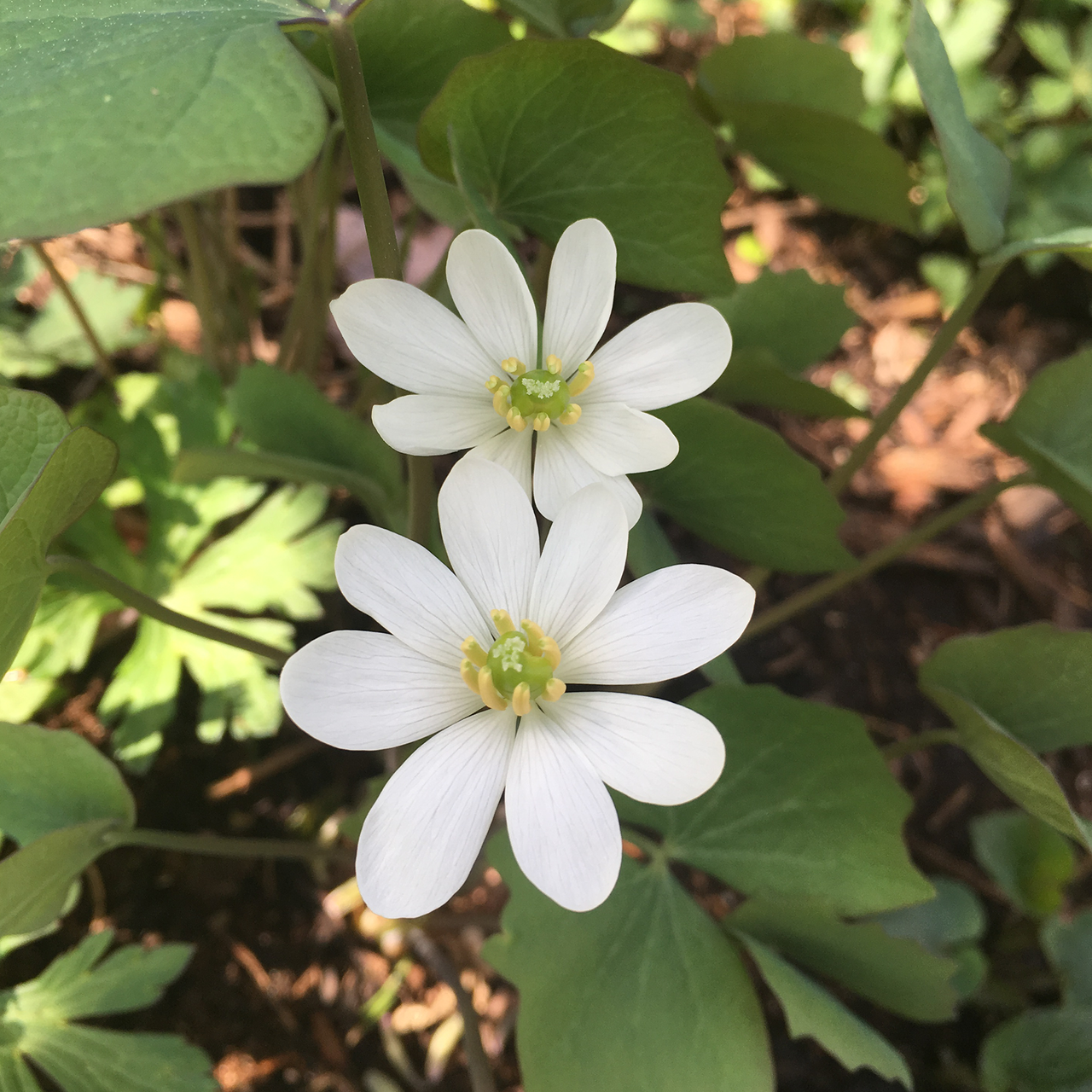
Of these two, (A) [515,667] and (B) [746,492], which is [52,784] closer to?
(A) [515,667]

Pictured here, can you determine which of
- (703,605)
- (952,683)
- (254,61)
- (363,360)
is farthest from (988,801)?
(254,61)

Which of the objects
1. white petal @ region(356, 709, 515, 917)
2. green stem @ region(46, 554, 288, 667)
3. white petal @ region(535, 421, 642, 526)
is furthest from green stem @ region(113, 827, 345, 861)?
white petal @ region(535, 421, 642, 526)

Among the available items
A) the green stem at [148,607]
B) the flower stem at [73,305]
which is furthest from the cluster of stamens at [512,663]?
the flower stem at [73,305]

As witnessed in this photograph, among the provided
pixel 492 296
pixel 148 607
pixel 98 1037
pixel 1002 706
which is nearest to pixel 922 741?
pixel 1002 706

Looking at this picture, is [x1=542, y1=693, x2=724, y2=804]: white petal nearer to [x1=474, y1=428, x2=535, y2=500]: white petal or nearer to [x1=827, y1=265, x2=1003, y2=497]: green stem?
[x1=474, y1=428, x2=535, y2=500]: white petal

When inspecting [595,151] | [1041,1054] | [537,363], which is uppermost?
[595,151]

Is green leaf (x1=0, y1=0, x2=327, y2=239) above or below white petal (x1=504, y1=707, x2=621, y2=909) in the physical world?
above

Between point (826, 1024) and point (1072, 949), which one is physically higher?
point (826, 1024)
